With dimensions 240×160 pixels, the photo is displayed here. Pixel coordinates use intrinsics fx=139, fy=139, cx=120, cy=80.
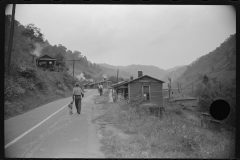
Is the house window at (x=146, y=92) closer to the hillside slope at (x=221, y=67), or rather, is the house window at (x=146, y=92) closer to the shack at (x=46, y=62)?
the hillside slope at (x=221, y=67)

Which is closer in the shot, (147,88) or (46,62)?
(147,88)

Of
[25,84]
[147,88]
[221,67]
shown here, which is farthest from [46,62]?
[221,67]

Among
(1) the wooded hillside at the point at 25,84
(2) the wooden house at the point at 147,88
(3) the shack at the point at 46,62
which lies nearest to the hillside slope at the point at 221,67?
(1) the wooded hillside at the point at 25,84

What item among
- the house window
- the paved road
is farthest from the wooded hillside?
the house window

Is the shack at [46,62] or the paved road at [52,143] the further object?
the shack at [46,62]

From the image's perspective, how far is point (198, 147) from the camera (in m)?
4.03

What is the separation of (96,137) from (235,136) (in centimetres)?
367

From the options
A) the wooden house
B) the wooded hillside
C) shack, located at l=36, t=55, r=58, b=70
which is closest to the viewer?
→ the wooded hillside

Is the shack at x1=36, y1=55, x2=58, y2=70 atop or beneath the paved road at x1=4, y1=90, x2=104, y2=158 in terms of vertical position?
atop

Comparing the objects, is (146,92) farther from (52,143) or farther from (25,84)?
(52,143)

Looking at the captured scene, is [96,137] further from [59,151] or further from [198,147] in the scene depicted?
[198,147]

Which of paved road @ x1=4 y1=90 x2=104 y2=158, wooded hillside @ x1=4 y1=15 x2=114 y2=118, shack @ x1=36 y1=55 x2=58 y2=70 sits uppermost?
shack @ x1=36 y1=55 x2=58 y2=70

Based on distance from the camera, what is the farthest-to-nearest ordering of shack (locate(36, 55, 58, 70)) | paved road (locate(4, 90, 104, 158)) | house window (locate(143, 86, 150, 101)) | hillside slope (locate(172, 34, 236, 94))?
shack (locate(36, 55, 58, 70)) → house window (locate(143, 86, 150, 101)) → hillside slope (locate(172, 34, 236, 94)) → paved road (locate(4, 90, 104, 158))

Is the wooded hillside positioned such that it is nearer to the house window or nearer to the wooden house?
the wooden house
